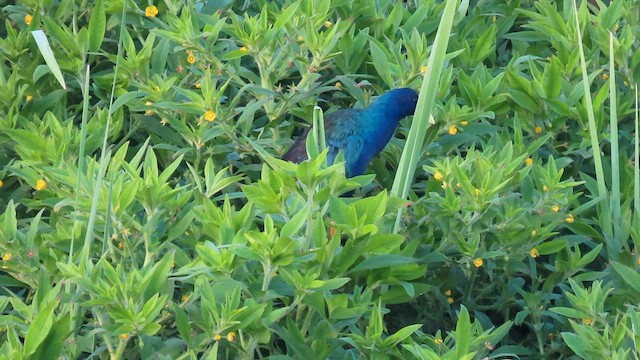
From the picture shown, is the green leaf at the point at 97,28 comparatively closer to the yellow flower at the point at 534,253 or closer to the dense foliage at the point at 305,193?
the dense foliage at the point at 305,193

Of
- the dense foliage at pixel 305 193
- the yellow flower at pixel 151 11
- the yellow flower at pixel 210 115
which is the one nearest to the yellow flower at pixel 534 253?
the dense foliage at pixel 305 193

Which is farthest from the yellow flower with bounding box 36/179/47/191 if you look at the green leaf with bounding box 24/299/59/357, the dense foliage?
the green leaf with bounding box 24/299/59/357

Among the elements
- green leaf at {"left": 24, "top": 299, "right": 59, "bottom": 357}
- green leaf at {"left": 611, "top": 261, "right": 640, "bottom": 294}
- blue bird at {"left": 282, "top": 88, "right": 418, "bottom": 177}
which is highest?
green leaf at {"left": 24, "top": 299, "right": 59, "bottom": 357}

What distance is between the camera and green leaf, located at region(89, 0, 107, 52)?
3432 millimetres

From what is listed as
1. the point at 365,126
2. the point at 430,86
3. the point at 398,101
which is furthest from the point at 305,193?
the point at 398,101

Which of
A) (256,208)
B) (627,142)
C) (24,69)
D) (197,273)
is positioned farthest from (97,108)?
(627,142)

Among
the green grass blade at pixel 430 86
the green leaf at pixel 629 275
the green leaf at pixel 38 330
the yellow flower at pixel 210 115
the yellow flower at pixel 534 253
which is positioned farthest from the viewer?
the yellow flower at pixel 210 115

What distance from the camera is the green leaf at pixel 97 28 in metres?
3.43

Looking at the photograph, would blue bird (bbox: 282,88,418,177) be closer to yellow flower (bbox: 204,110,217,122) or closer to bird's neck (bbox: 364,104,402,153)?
bird's neck (bbox: 364,104,402,153)

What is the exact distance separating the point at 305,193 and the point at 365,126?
1023mm

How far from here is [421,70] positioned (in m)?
3.43

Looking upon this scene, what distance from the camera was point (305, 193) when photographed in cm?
249

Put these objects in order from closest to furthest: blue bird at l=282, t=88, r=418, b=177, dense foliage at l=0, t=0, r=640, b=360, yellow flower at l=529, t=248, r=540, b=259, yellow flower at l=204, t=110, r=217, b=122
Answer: dense foliage at l=0, t=0, r=640, b=360 < yellow flower at l=529, t=248, r=540, b=259 < yellow flower at l=204, t=110, r=217, b=122 < blue bird at l=282, t=88, r=418, b=177

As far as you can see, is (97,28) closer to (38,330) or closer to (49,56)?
(49,56)
